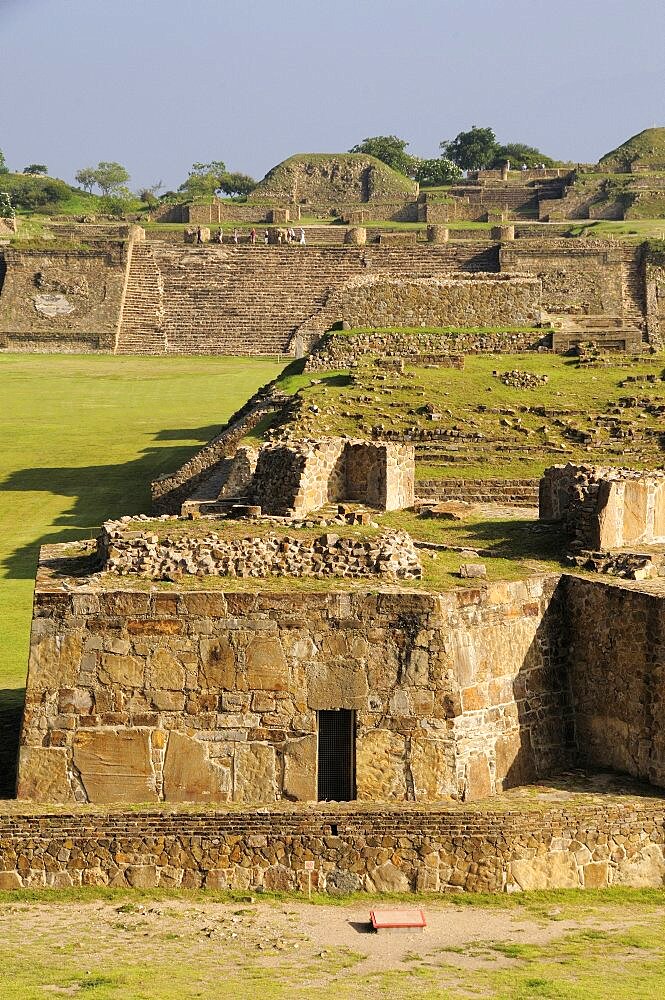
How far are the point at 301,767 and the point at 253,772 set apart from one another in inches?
15.0

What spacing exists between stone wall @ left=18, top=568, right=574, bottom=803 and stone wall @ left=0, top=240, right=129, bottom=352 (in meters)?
40.0

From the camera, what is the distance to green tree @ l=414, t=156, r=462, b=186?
306 ft

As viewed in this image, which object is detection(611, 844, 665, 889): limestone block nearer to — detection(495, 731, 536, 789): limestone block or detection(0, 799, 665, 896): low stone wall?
detection(0, 799, 665, 896): low stone wall

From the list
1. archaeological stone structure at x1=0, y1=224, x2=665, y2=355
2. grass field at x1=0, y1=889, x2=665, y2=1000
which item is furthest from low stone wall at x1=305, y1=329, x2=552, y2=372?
grass field at x1=0, y1=889, x2=665, y2=1000

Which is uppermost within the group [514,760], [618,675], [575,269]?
[575,269]

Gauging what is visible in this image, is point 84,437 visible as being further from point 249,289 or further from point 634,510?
point 634,510

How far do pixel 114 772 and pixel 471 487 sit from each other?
11.2 meters

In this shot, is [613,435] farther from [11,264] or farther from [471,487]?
[11,264]

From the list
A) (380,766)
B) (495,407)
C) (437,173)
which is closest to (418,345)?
(495,407)

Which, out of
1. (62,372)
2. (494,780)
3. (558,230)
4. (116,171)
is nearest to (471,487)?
(494,780)

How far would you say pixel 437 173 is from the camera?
95.0 metres

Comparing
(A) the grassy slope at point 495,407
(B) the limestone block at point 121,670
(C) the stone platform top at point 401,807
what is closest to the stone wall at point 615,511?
(C) the stone platform top at point 401,807

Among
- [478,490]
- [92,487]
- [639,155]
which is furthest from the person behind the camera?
[639,155]

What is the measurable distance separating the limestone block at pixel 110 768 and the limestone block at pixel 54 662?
44 cm
